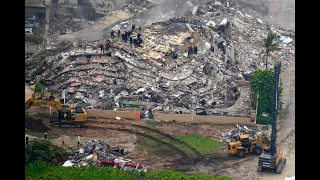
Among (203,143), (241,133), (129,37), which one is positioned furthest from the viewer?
(129,37)

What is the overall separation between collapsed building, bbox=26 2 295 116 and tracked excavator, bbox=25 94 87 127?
114cm

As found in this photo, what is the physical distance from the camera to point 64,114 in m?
26.5

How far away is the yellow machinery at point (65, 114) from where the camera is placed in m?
26.5

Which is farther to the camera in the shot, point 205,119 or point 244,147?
point 205,119

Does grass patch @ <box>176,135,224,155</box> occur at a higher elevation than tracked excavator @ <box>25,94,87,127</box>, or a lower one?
lower

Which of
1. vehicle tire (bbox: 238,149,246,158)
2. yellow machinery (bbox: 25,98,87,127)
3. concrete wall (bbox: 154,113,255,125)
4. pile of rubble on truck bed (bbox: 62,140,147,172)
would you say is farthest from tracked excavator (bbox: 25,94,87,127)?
vehicle tire (bbox: 238,149,246,158)

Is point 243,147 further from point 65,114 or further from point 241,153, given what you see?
point 65,114

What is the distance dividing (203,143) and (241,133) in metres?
1.36

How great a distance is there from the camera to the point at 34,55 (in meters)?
30.7

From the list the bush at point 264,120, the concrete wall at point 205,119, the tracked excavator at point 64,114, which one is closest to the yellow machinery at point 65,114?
the tracked excavator at point 64,114

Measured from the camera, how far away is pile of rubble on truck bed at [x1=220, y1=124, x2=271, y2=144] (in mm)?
26203

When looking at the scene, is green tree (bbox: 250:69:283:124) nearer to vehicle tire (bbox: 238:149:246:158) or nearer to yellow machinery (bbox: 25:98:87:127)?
vehicle tire (bbox: 238:149:246:158)

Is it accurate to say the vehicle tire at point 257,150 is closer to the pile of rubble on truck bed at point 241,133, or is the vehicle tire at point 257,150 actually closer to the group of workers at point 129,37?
the pile of rubble on truck bed at point 241,133

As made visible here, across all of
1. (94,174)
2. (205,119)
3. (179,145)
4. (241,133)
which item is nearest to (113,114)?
(179,145)
